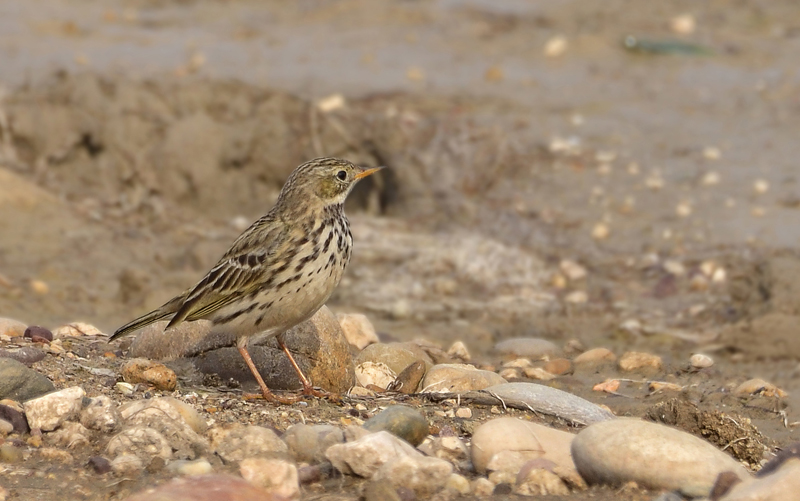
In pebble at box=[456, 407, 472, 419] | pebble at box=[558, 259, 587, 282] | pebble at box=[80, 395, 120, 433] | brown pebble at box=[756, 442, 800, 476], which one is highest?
pebble at box=[80, 395, 120, 433]

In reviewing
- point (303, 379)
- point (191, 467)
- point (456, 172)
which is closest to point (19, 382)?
point (191, 467)

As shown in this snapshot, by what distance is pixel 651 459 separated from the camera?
197 inches

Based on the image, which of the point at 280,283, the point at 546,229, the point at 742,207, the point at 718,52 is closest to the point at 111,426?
the point at 280,283

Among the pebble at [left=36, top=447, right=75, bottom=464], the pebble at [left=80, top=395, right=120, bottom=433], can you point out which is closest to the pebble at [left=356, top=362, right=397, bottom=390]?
the pebble at [left=80, top=395, right=120, bottom=433]

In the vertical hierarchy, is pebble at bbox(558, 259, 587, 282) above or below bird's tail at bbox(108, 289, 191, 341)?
below

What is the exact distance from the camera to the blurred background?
33.2ft

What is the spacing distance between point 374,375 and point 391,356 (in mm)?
308

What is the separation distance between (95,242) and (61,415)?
5676 mm

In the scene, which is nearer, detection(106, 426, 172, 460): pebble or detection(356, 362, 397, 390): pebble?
detection(106, 426, 172, 460): pebble

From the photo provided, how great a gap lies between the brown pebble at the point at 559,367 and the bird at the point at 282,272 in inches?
78.1

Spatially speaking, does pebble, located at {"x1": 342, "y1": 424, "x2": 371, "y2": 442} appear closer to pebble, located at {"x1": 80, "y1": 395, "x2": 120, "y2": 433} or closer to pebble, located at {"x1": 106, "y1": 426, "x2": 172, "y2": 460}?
pebble, located at {"x1": 106, "y1": 426, "x2": 172, "y2": 460}

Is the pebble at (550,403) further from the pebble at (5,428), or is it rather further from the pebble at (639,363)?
the pebble at (5,428)

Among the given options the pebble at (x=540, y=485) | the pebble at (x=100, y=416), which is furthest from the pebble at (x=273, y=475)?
the pebble at (x=540, y=485)

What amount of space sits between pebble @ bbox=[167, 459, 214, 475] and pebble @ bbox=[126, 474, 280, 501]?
35 cm
